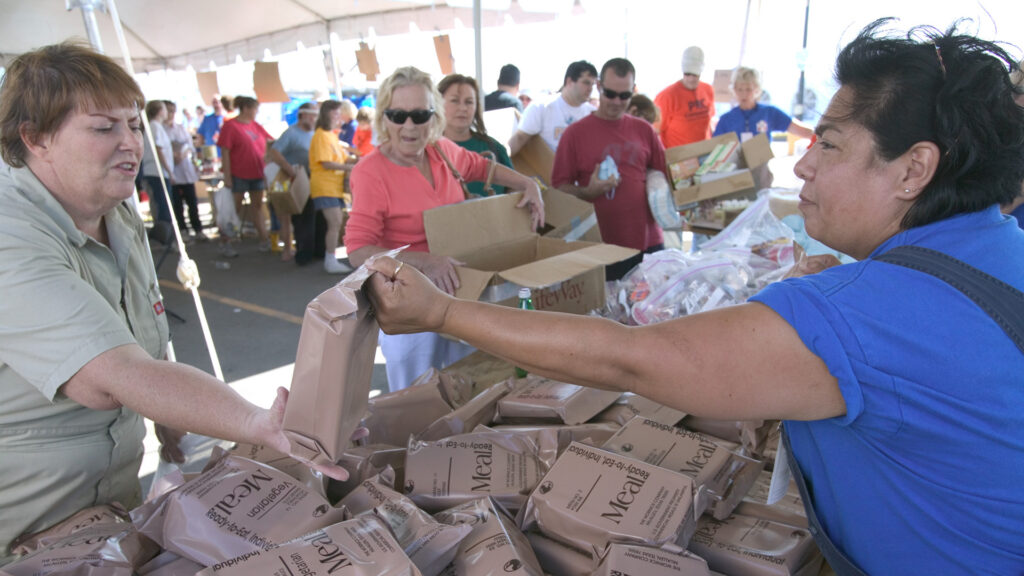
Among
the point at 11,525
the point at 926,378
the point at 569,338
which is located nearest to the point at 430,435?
the point at 569,338

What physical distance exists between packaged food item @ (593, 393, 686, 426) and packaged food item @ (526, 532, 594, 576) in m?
0.53

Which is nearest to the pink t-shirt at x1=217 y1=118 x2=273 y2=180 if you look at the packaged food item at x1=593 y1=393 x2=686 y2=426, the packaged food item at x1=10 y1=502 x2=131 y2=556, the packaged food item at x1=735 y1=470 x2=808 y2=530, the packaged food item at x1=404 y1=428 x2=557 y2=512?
the packaged food item at x1=10 y1=502 x2=131 y2=556

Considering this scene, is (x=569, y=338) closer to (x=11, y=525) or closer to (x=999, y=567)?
(x=999, y=567)

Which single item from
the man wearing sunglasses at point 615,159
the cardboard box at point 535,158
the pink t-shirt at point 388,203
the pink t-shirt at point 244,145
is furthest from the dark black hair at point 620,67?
the pink t-shirt at point 244,145

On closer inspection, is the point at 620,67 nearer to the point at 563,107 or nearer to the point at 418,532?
the point at 563,107

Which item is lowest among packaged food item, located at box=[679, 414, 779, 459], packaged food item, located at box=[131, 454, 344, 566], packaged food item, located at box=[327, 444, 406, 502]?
packaged food item, located at box=[679, 414, 779, 459]

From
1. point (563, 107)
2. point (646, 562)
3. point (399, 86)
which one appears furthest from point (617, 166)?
point (646, 562)

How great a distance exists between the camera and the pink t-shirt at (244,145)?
8297mm

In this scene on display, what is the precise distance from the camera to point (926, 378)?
904mm

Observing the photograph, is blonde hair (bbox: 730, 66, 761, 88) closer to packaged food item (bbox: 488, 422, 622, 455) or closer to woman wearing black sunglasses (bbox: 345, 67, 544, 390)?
woman wearing black sunglasses (bbox: 345, 67, 544, 390)

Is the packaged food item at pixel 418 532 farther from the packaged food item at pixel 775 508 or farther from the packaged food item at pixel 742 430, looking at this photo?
the packaged food item at pixel 742 430

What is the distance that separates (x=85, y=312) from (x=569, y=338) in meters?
0.94

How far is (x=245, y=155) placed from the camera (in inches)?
336

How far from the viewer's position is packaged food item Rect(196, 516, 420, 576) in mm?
990
